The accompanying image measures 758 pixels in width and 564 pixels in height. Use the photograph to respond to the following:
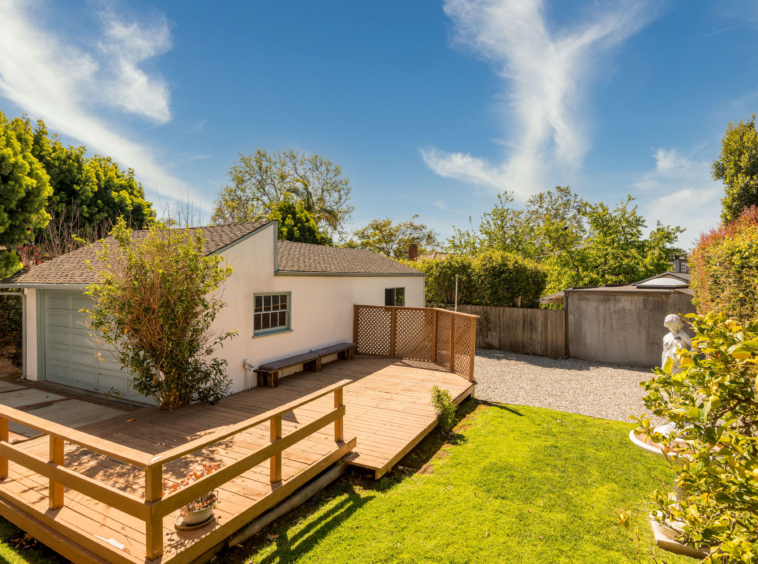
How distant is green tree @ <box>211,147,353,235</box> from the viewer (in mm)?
33156

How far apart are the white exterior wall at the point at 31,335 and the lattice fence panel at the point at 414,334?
9018mm

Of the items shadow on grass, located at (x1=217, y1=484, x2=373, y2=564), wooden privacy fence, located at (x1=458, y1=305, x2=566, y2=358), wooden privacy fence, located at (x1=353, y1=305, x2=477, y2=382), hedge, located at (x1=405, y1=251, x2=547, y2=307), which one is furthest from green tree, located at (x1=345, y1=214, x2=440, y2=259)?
shadow on grass, located at (x1=217, y1=484, x2=373, y2=564)

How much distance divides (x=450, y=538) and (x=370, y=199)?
109ft

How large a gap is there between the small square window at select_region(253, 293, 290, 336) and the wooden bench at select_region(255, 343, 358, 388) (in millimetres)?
800

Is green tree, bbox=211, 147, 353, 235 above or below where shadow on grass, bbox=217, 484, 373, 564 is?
above

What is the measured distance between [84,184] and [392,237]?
2465 centimetres

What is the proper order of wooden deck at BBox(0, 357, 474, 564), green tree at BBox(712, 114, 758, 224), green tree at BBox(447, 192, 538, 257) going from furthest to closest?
green tree at BBox(447, 192, 538, 257)
green tree at BBox(712, 114, 758, 224)
wooden deck at BBox(0, 357, 474, 564)

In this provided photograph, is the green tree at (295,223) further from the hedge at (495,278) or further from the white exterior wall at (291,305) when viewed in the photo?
the white exterior wall at (291,305)

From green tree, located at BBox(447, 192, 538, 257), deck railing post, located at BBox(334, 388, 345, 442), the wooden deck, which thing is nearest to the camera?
the wooden deck

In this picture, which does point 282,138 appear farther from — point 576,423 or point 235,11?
point 576,423

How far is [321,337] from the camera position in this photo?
10633mm

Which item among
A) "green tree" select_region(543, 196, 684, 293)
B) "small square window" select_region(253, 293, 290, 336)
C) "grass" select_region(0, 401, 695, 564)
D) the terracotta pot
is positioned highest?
"green tree" select_region(543, 196, 684, 293)

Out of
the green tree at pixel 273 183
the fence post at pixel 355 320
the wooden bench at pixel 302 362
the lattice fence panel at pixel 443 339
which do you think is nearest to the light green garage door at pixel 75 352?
the wooden bench at pixel 302 362

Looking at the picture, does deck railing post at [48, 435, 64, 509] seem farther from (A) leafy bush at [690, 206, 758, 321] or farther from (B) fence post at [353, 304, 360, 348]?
(B) fence post at [353, 304, 360, 348]
